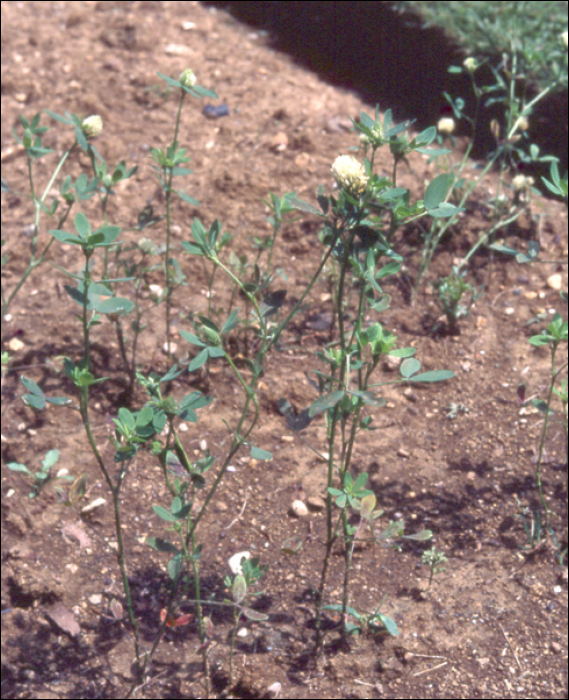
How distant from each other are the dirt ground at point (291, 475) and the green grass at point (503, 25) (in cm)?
53

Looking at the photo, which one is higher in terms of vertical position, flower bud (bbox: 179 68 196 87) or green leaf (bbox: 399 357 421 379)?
flower bud (bbox: 179 68 196 87)

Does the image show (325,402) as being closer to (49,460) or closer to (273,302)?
(273,302)

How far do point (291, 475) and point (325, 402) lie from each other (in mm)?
758

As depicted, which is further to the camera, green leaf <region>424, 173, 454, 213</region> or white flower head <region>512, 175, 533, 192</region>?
white flower head <region>512, 175, 533, 192</region>

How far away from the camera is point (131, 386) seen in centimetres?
207

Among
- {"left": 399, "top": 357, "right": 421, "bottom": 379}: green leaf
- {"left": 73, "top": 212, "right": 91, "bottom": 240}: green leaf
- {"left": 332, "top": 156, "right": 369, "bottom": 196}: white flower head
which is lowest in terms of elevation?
{"left": 399, "top": 357, "right": 421, "bottom": 379}: green leaf

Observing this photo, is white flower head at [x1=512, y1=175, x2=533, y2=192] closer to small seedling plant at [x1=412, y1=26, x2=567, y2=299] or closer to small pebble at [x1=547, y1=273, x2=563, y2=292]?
small seedling plant at [x1=412, y1=26, x2=567, y2=299]

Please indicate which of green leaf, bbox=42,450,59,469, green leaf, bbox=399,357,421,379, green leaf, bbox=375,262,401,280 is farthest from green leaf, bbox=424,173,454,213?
green leaf, bbox=42,450,59,469

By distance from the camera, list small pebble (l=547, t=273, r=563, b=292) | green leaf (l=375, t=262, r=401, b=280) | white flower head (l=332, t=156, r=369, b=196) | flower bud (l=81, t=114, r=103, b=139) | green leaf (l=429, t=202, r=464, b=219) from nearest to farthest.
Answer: white flower head (l=332, t=156, r=369, b=196), green leaf (l=429, t=202, r=464, b=219), green leaf (l=375, t=262, r=401, b=280), flower bud (l=81, t=114, r=103, b=139), small pebble (l=547, t=273, r=563, b=292)

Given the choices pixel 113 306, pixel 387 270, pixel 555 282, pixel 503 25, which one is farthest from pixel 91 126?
pixel 503 25

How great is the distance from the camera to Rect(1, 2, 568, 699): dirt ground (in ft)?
5.16

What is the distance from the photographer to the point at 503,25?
2.84 m

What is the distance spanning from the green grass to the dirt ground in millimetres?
531

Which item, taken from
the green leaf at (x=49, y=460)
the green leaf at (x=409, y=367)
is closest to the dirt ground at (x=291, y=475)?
the green leaf at (x=49, y=460)
